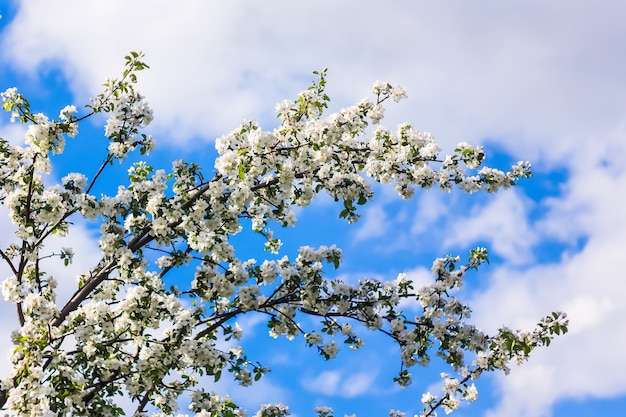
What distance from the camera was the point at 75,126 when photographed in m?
10.4

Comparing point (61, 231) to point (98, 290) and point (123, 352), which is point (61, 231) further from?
point (123, 352)

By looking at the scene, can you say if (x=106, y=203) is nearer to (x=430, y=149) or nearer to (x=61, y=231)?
(x=61, y=231)

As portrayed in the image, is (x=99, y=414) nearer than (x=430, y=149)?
Yes

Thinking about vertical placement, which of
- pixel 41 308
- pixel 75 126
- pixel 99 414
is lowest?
pixel 99 414

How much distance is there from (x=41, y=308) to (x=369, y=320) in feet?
14.8

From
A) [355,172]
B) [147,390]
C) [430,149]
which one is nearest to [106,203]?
[147,390]

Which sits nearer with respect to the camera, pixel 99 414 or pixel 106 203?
pixel 99 414

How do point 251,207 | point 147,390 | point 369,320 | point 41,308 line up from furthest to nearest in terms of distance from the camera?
point 251,207
point 369,320
point 147,390
point 41,308

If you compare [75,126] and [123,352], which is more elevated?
[75,126]

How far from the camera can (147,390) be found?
10.1 meters

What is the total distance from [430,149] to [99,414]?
5.90 m

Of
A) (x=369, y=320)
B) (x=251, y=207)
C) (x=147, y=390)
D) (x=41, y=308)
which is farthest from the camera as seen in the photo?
(x=251, y=207)

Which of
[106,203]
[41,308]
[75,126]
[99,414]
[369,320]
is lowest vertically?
[99,414]

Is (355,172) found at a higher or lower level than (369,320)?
higher
